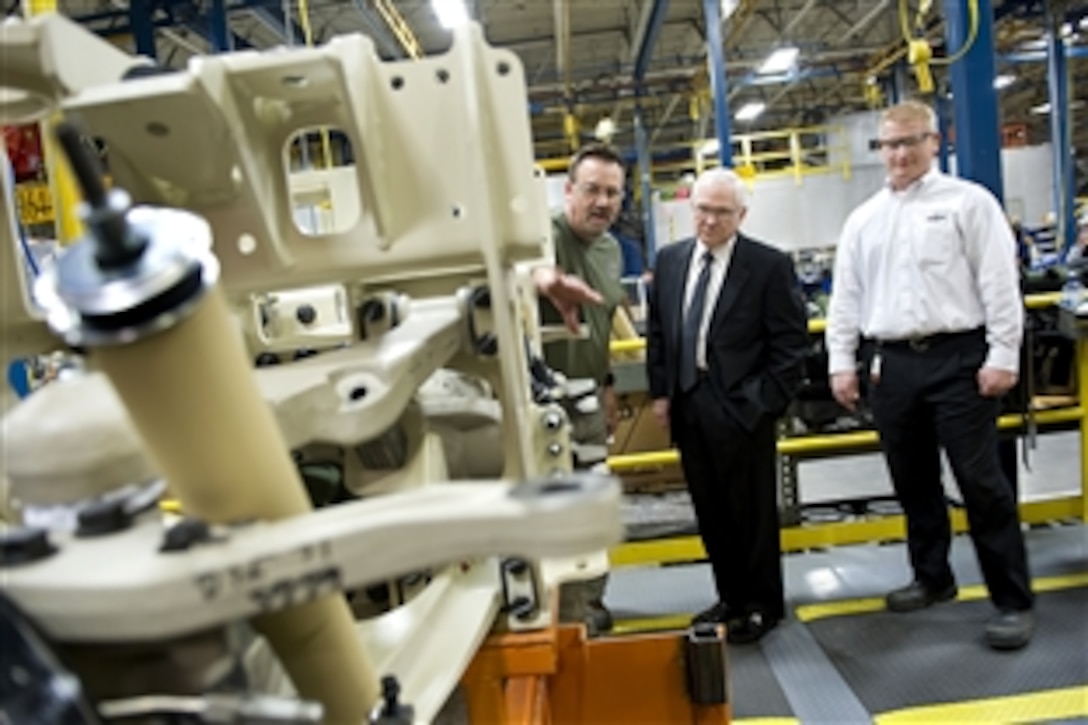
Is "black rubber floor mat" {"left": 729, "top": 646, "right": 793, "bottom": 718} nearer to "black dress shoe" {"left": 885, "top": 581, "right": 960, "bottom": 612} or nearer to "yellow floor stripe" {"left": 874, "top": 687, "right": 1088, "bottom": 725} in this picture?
"yellow floor stripe" {"left": 874, "top": 687, "right": 1088, "bottom": 725}

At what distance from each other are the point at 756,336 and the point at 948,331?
68cm

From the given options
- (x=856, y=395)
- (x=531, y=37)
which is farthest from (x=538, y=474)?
(x=531, y=37)

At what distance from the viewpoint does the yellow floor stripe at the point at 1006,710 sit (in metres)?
2.77

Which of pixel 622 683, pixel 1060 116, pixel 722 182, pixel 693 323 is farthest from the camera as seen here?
pixel 1060 116

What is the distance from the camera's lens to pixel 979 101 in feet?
13.4

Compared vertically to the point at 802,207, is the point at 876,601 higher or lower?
lower

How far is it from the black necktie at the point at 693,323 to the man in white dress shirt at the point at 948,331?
2.06ft

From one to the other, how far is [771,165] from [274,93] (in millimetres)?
17631

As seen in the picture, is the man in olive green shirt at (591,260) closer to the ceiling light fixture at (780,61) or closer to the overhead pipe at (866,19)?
the ceiling light fixture at (780,61)

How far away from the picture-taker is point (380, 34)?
1069cm

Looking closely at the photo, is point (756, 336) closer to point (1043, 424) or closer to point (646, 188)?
point (1043, 424)

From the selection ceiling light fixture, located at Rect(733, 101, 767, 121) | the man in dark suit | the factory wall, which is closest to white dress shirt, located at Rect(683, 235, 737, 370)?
the man in dark suit

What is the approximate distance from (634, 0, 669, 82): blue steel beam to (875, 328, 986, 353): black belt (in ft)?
25.7

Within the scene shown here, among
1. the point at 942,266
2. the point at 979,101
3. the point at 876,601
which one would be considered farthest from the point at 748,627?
the point at 979,101
